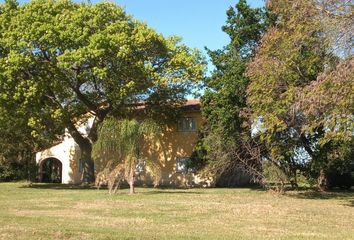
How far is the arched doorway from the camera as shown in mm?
49875

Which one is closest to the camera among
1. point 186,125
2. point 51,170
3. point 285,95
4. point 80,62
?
point 285,95

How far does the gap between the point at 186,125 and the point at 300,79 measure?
63.4 feet

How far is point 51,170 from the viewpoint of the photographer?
5019 cm

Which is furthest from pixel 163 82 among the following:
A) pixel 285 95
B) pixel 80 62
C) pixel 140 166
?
pixel 285 95

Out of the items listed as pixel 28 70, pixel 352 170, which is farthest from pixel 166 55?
pixel 352 170

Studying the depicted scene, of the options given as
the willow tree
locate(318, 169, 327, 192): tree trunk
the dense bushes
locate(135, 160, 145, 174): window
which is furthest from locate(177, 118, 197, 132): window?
the dense bushes

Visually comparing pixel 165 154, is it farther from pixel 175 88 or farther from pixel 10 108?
pixel 10 108

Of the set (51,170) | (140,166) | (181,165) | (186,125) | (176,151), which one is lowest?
(140,166)

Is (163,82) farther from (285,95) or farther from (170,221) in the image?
(170,221)

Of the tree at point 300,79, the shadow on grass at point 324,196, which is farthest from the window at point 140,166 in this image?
the shadow on grass at point 324,196

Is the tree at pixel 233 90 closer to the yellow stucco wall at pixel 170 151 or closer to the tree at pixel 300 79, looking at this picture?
the tree at pixel 300 79

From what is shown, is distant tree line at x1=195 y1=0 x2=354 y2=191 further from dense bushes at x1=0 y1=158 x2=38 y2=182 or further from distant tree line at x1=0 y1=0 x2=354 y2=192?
dense bushes at x1=0 y1=158 x2=38 y2=182

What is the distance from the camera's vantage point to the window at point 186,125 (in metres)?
41.2

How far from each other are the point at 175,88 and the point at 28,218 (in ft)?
77.4
